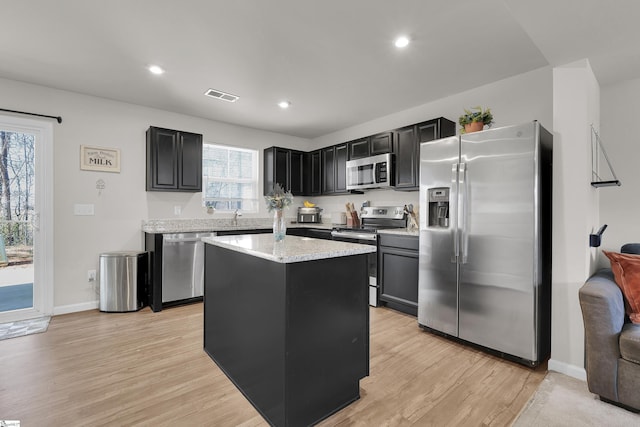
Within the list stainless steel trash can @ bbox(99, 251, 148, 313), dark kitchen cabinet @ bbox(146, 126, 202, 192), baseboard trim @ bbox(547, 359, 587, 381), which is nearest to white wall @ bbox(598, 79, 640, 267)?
baseboard trim @ bbox(547, 359, 587, 381)

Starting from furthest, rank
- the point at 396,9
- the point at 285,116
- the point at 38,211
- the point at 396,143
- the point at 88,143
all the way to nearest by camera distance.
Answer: the point at 285,116 → the point at 396,143 → the point at 88,143 → the point at 38,211 → the point at 396,9

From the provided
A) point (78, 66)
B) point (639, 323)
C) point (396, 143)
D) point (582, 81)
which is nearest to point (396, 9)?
point (582, 81)

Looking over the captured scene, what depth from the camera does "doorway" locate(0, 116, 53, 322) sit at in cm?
328

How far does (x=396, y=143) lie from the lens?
3916 mm

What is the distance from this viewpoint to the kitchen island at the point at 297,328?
157cm

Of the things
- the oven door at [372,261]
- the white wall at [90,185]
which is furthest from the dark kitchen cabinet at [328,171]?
the white wall at [90,185]

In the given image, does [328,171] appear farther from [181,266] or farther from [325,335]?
[325,335]

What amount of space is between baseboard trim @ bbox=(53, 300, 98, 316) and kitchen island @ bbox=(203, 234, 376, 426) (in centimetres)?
265

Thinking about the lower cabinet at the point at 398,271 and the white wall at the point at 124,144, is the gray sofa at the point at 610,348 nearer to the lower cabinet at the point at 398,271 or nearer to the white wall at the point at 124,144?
the white wall at the point at 124,144

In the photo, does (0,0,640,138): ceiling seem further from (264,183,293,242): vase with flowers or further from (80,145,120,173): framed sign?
(264,183,293,242): vase with flowers

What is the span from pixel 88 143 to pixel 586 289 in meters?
5.05

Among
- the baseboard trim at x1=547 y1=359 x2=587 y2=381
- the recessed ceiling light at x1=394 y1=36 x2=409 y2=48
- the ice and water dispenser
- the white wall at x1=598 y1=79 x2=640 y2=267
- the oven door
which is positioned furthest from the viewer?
the oven door

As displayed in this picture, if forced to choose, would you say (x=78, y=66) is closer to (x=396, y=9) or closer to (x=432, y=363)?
(x=396, y=9)

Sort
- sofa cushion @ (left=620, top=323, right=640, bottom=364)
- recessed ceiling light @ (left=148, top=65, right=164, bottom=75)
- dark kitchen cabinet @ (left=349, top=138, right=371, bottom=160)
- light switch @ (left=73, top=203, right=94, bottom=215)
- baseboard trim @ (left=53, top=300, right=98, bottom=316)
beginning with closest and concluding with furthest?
sofa cushion @ (left=620, top=323, right=640, bottom=364) → recessed ceiling light @ (left=148, top=65, right=164, bottom=75) → baseboard trim @ (left=53, top=300, right=98, bottom=316) → light switch @ (left=73, top=203, right=94, bottom=215) → dark kitchen cabinet @ (left=349, top=138, right=371, bottom=160)
